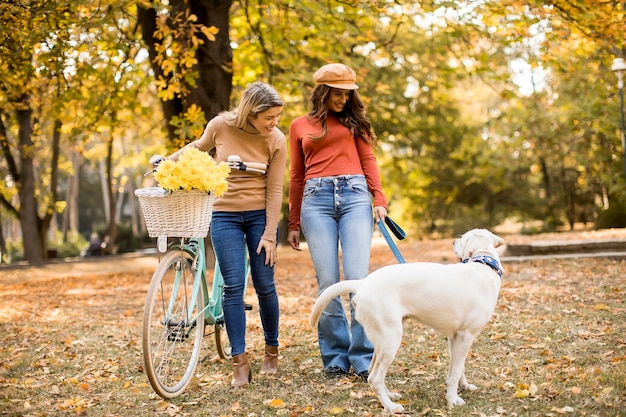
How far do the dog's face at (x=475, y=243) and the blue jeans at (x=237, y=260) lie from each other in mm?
1422

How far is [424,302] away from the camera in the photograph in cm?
382

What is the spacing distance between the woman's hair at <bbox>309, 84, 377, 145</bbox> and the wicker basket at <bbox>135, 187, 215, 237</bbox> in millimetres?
1031

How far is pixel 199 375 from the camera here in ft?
16.6

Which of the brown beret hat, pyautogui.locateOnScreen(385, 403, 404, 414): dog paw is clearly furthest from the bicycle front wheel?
the brown beret hat

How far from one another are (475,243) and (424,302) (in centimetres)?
55

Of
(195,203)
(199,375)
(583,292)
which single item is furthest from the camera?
(583,292)

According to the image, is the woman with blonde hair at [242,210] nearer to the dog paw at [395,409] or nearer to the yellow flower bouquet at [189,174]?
the yellow flower bouquet at [189,174]

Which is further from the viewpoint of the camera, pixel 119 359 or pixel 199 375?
pixel 119 359

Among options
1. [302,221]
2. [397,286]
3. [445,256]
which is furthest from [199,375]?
[445,256]

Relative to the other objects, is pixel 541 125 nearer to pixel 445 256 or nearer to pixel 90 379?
pixel 445 256

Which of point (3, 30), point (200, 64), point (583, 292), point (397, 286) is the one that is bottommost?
point (583, 292)

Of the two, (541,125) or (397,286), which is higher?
(541,125)

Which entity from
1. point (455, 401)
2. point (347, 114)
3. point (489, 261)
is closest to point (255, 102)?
point (347, 114)

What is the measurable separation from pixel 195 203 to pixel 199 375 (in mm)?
1670
